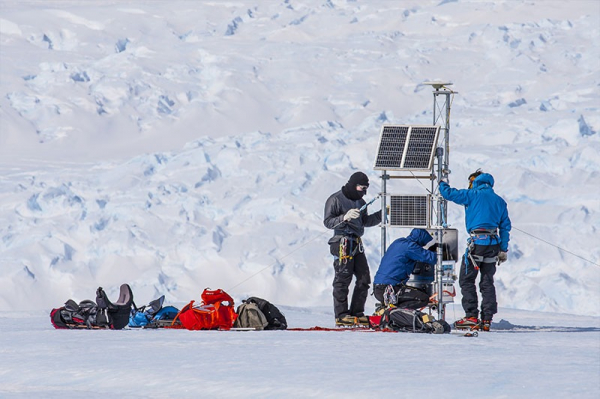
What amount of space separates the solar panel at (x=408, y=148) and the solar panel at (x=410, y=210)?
278 millimetres

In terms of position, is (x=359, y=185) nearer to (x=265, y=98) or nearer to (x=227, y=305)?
(x=227, y=305)

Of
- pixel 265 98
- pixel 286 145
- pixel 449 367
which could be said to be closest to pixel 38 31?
pixel 265 98

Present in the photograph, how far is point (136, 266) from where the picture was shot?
2077 centimetres

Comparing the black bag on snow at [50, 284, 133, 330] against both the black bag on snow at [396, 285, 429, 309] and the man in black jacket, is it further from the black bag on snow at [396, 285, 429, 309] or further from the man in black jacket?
the black bag on snow at [396, 285, 429, 309]

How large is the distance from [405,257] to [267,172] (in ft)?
51.4

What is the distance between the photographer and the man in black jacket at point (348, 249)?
8258 millimetres

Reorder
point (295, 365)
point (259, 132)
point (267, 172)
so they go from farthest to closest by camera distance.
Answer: point (259, 132)
point (267, 172)
point (295, 365)

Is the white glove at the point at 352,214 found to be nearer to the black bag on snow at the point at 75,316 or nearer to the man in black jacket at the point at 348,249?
the man in black jacket at the point at 348,249

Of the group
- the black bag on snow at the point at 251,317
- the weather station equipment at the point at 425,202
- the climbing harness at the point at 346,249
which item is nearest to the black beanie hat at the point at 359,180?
the weather station equipment at the point at 425,202

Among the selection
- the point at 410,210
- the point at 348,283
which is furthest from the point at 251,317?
the point at 410,210

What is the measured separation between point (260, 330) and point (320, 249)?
13258mm

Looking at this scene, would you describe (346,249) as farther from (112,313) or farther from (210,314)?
(112,313)

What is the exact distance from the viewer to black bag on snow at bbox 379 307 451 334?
7.34 metres

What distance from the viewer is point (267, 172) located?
77.4 ft
